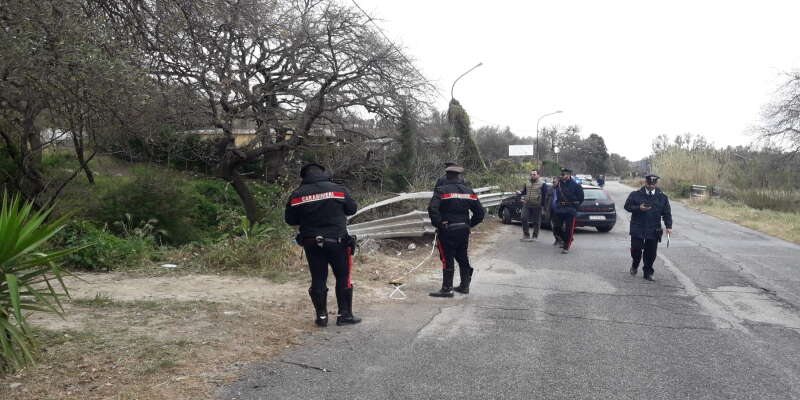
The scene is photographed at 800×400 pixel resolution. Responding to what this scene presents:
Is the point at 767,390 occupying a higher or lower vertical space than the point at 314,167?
lower

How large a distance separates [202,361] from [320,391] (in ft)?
3.66

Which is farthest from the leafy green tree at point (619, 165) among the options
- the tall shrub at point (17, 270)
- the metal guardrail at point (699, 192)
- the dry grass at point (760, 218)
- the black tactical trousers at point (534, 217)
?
the tall shrub at point (17, 270)

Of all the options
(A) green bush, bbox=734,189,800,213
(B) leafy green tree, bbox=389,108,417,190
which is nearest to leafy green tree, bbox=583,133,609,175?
(A) green bush, bbox=734,189,800,213

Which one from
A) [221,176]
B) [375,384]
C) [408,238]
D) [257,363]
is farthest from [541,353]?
[221,176]

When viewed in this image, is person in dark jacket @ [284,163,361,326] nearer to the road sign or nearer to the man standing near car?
the man standing near car

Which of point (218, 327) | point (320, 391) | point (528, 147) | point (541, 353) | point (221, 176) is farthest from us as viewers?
point (528, 147)

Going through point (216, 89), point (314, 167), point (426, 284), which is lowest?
point (426, 284)

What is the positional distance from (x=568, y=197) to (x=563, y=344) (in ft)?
22.8

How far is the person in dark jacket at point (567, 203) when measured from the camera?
39.6ft

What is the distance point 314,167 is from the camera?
623cm

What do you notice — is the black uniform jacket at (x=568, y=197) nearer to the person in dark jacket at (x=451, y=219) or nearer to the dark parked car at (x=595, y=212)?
the dark parked car at (x=595, y=212)

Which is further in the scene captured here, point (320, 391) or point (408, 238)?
point (408, 238)

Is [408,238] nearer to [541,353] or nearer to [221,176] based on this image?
[541,353]

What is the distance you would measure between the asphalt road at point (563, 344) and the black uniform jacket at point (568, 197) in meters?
2.53
